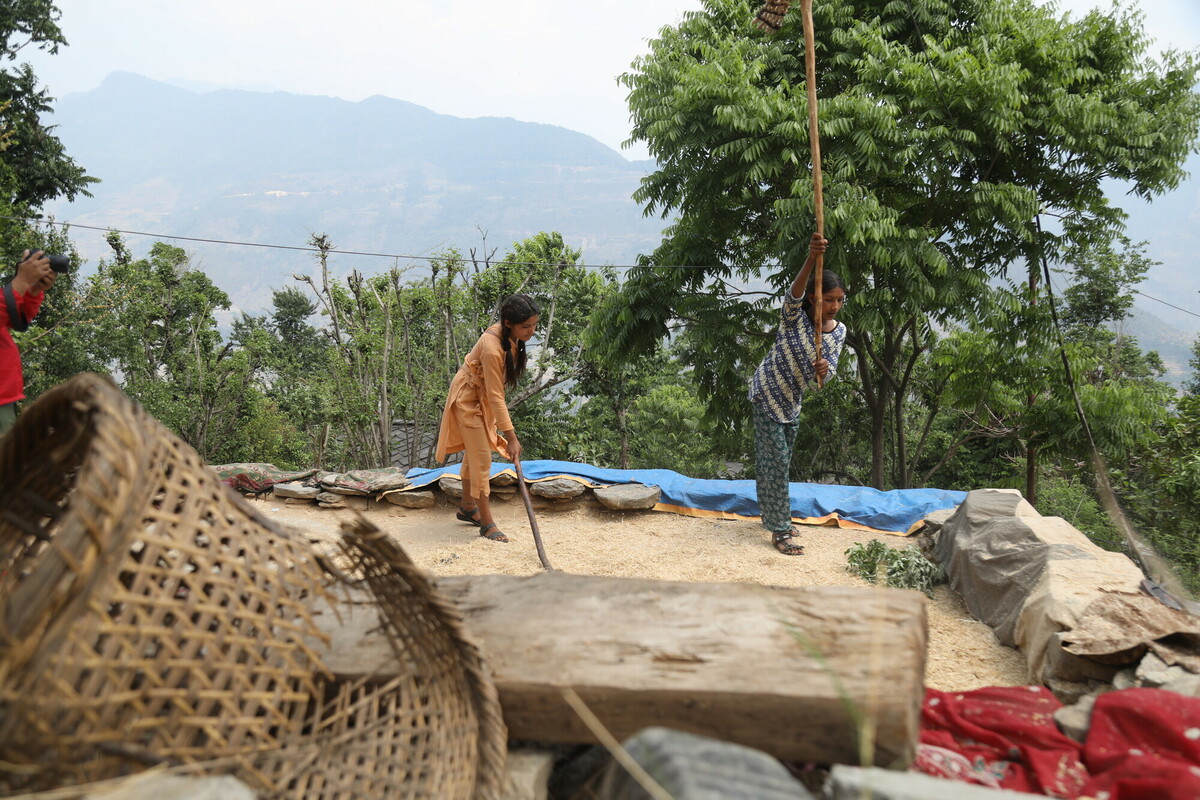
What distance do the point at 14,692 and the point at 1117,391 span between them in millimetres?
8474

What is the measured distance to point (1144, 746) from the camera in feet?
5.51

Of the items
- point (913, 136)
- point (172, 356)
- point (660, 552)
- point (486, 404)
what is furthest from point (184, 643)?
point (172, 356)

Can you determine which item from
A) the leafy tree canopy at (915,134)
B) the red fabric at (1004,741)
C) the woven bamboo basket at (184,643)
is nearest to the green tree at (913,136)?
the leafy tree canopy at (915,134)

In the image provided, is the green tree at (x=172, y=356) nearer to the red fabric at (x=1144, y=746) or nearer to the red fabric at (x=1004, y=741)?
the red fabric at (x=1004, y=741)

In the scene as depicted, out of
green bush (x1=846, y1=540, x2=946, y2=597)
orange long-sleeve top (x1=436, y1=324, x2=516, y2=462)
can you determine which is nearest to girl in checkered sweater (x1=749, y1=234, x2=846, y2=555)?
green bush (x1=846, y1=540, x2=946, y2=597)

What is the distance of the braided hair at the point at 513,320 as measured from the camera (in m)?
4.34

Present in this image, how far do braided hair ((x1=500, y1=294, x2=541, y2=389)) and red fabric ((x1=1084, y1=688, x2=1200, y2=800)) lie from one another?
330 centimetres

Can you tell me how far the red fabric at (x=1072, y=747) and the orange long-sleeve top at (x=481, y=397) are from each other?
10.3 feet

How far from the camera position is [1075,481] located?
44.2 feet

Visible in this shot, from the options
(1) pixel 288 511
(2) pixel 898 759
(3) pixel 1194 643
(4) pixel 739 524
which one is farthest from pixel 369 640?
(1) pixel 288 511

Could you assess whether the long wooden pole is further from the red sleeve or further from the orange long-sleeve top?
the red sleeve

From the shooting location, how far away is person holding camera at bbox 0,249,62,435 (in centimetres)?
361

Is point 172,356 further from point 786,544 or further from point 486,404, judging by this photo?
point 786,544

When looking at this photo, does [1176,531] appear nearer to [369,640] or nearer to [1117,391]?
[1117,391]
